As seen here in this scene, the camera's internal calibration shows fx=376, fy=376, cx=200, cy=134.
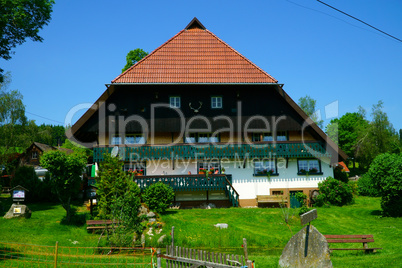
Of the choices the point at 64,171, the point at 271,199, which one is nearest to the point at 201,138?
the point at 271,199

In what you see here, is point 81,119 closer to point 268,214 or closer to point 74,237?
point 74,237

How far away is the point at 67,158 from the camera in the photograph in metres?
19.9

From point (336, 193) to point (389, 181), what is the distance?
5036mm

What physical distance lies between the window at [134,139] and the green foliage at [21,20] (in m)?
8.49

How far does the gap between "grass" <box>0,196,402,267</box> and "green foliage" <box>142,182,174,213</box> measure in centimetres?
61

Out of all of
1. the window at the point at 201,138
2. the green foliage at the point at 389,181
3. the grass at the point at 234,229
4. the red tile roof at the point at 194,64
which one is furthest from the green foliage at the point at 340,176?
the window at the point at 201,138

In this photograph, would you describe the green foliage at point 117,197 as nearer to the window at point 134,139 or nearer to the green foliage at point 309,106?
the window at point 134,139

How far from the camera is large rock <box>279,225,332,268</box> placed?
916 centimetres

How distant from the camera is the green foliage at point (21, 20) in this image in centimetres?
2175

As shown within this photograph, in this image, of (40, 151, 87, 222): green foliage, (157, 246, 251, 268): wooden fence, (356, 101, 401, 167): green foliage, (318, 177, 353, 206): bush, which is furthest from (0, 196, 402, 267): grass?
(356, 101, 401, 167): green foliage

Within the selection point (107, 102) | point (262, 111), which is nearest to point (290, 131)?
point (262, 111)

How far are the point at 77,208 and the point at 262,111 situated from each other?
14.2m

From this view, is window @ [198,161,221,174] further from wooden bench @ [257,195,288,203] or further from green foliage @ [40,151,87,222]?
green foliage @ [40,151,87,222]

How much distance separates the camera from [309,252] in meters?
9.41
